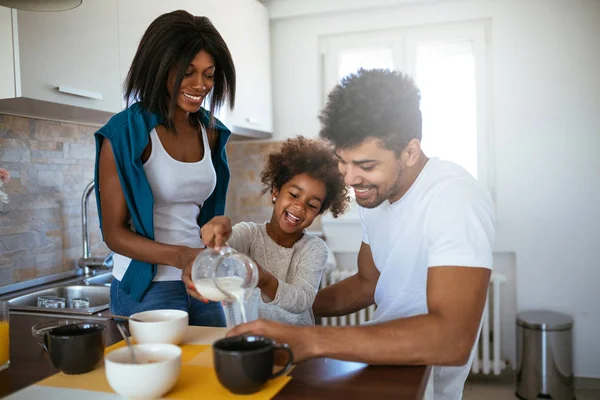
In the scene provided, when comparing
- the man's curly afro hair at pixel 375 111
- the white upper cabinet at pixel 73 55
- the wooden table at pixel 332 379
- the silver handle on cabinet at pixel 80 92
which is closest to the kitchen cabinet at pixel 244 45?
the white upper cabinet at pixel 73 55

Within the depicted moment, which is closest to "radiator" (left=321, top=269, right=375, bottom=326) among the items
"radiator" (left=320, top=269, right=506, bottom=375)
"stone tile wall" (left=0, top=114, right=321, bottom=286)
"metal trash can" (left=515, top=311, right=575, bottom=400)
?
"radiator" (left=320, top=269, right=506, bottom=375)

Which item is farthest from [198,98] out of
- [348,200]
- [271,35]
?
[271,35]

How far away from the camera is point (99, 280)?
2.16 metres

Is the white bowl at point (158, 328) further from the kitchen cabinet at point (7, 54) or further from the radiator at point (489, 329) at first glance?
the radiator at point (489, 329)

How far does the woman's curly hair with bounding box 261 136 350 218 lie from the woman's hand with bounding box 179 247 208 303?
50 centimetres

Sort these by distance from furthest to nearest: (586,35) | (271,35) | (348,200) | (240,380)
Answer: (271,35) → (586,35) → (348,200) → (240,380)

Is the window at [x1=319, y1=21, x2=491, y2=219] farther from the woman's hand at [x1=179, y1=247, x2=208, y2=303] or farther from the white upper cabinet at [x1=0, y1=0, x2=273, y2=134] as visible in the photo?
the woman's hand at [x1=179, y1=247, x2=208, y2=303]

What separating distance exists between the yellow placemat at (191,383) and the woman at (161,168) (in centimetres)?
32

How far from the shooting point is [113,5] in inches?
75.8

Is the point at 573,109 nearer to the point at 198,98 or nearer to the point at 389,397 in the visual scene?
the point at 198,98

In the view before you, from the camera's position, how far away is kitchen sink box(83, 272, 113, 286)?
2.11m

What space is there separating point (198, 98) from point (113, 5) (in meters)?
0.72

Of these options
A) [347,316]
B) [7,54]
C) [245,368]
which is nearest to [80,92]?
[7,54]

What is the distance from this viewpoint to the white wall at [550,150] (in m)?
2.96
